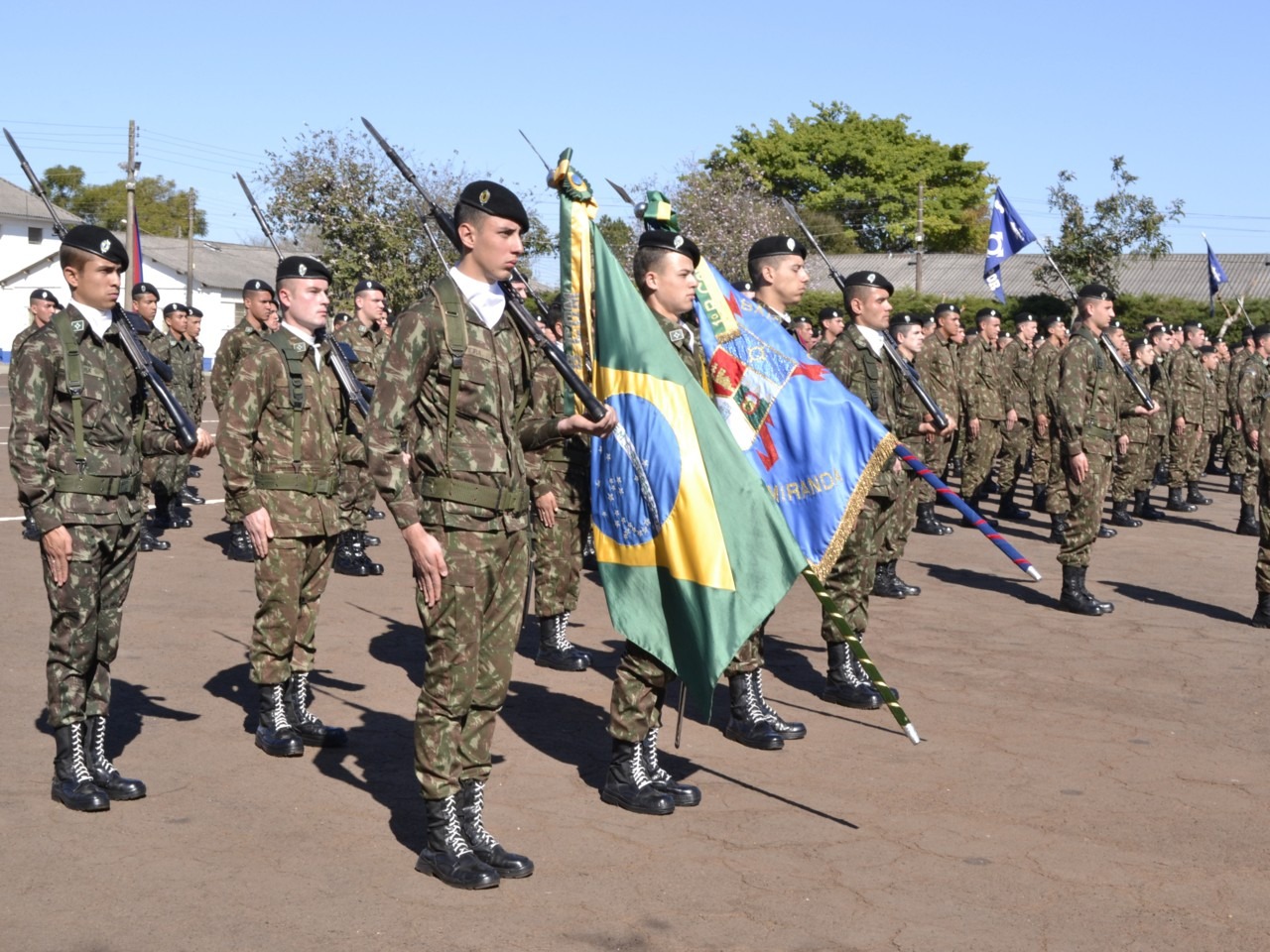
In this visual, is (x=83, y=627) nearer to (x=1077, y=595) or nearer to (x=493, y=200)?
(x=493, y=200)

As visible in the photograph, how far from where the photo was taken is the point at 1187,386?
19.5m

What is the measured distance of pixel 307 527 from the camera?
6648 millimetres

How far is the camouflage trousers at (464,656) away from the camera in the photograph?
510 cm

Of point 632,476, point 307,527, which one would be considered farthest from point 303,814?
point 632,476

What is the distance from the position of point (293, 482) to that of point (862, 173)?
68617 millimetres

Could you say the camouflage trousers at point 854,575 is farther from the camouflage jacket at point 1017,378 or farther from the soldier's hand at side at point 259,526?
the camouflage jacket at point 1017,378

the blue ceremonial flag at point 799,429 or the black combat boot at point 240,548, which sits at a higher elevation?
the blue ceremonial flag at point 799,429

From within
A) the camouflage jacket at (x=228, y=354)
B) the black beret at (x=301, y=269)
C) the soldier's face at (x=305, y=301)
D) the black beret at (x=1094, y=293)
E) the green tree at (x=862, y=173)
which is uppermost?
the green tree at (x=862, y=173)

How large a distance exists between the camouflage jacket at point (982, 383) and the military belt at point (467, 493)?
12.7 meters

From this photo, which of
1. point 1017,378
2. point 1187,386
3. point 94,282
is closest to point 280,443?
point 94,282


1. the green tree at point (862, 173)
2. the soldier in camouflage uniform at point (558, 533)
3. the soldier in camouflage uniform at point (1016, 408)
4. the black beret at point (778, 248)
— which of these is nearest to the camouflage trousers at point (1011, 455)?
the soldier in camouflage uniform at point (1016, 408)

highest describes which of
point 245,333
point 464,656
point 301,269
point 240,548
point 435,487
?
point 301,269

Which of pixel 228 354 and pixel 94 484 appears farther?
pixel 228 354

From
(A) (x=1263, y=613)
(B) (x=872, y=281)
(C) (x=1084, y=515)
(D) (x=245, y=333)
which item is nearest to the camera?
(B) (x=872, y=281)
